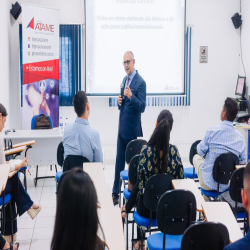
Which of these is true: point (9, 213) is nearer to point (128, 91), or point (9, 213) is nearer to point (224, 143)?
point (128, 91)

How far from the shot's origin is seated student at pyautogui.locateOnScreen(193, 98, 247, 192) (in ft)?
11.9

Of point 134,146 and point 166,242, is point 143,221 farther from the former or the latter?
point 134,146

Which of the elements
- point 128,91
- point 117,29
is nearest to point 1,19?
point 117,29

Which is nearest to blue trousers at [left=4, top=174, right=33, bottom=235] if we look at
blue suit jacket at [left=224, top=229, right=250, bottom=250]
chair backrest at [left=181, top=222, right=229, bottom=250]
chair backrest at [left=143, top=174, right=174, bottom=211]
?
chair backrest at [left=143, top=174, right=174, bottom=211]

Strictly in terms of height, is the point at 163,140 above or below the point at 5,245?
above

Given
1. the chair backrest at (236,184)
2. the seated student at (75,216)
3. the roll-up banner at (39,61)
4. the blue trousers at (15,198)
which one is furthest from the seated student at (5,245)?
the roll-up banner at (39,61)

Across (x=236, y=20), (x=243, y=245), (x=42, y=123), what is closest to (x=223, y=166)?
(x=243, y=245)

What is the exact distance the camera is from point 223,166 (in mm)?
3590

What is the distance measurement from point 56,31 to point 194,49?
2621 mm

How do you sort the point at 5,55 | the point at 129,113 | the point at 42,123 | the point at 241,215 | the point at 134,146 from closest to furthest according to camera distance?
1. the point at 241,215
2. the point at 134,146
3. the point at 129,113
4. the point at 42,123
5. the point at 5,55

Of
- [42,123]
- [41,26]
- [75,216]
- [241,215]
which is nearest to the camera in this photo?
[75,216]

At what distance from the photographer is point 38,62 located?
21.3ft

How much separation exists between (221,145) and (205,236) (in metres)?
1.79

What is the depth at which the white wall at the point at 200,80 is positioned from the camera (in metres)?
7.05
